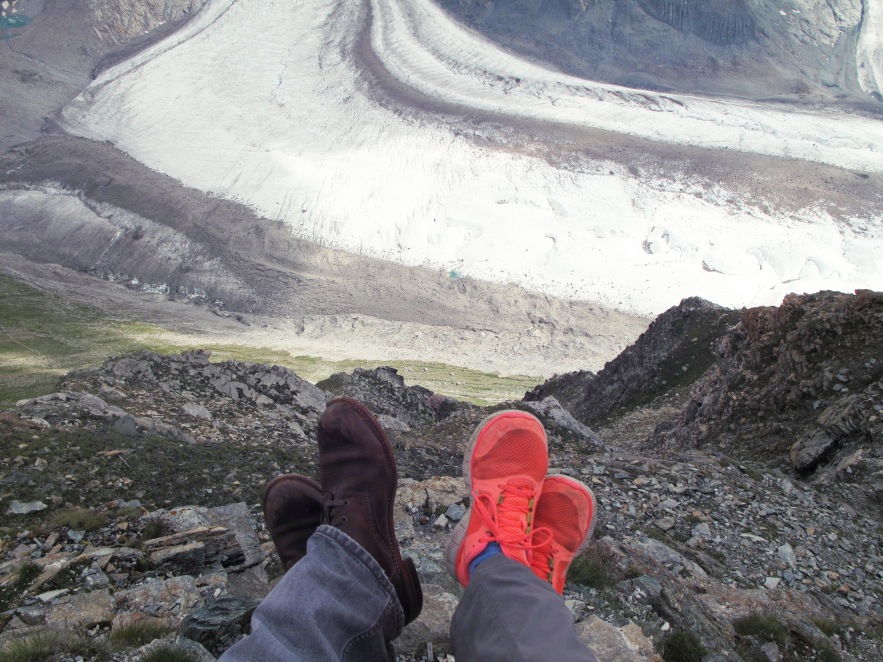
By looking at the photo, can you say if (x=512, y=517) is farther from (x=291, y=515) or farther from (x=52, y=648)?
(x=52, y=648)

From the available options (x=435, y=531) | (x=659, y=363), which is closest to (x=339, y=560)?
(x=435, y=531)

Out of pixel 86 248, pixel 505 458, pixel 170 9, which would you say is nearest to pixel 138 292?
pixel 86 248

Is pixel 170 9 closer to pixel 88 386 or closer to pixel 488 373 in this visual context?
pixel 488 373

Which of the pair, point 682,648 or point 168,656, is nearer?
point 168,656

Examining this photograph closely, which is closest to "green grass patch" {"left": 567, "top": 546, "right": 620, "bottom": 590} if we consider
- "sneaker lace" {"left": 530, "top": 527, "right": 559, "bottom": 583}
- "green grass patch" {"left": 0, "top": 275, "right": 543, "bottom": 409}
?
"sneaker lace" {"left": 530, "top": 527, "right": 559, "bottom": 583}

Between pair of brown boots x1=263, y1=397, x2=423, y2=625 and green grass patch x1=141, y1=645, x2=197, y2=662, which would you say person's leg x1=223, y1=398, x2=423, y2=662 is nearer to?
pair of brown boots x1=263, y1=397, x2=423, y2=625

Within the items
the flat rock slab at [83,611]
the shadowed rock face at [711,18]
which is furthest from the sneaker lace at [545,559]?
the shadowed rock face at [711,18]

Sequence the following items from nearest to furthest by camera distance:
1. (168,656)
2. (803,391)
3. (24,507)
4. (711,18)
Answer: (168,656) < (24,507) < (803,391) < (711,18)
